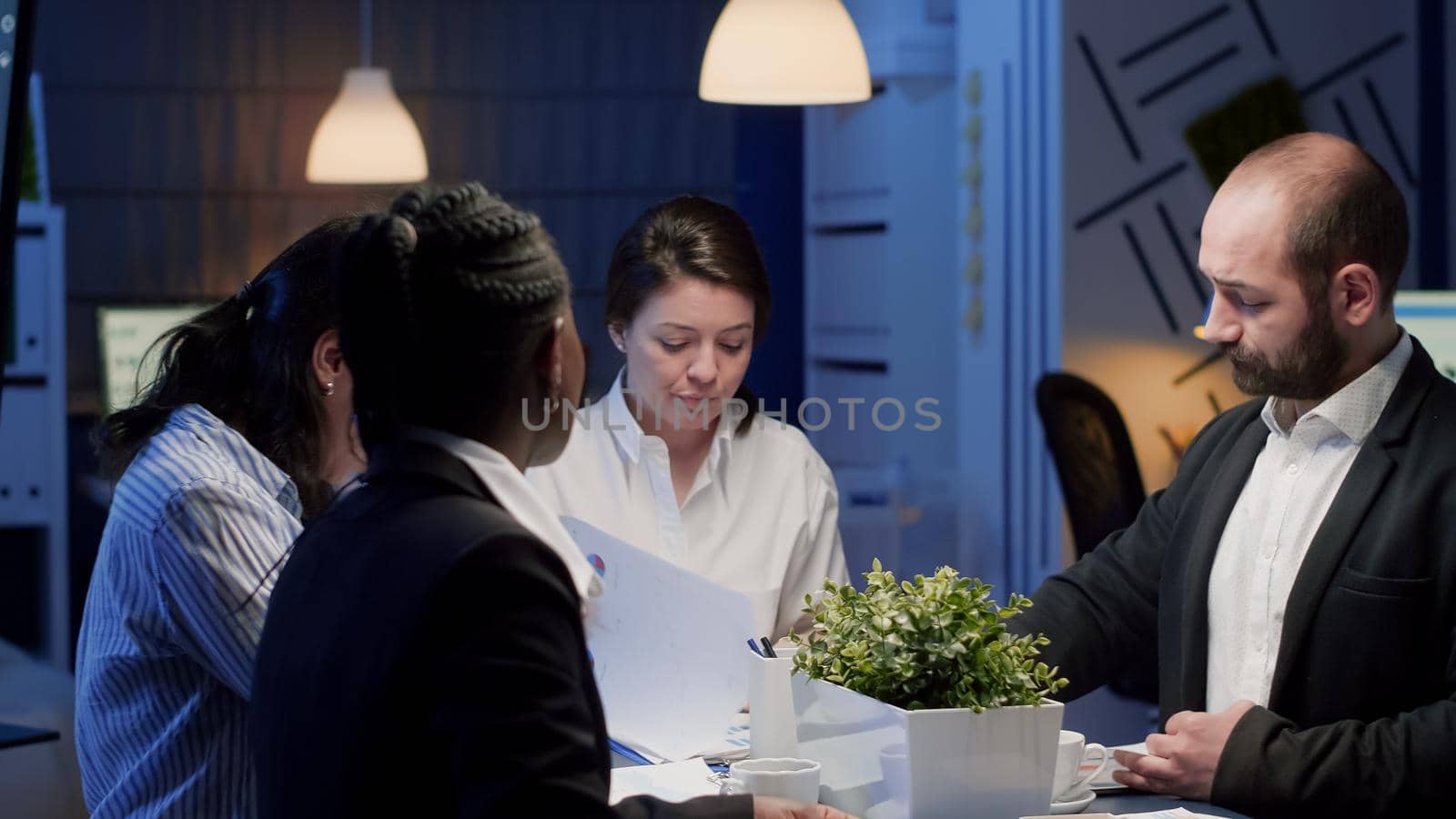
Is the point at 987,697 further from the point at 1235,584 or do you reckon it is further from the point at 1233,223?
the point at 1233,223

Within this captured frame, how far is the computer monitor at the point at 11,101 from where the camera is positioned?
2.03 meters

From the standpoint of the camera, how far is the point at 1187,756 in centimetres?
172

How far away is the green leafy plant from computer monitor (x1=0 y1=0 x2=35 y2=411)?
1178 mm

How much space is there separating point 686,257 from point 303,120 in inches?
158

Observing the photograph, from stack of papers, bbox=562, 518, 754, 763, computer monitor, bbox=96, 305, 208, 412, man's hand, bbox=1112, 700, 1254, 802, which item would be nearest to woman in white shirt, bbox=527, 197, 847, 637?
stack of papers, bbox=562, 518, 754, 763

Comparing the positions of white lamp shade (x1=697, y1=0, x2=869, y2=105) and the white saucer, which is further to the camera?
white lamp shade (x1=697, y1=0, x2=869, y2=105)

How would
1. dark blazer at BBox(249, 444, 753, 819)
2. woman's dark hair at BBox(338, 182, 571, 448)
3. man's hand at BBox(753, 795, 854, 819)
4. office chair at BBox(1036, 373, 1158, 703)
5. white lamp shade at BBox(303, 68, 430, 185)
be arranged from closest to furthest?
dark blazer at BBox(249, 444, 753, 819) → woman's dark hair at BBox(338, 182, 571, 448) → man's hand at BBox(753, 795, 854, 819) → office chair at BBox(1036, 373, 1158, 703) → white lamp shade at BBox(303, 68, 430, 185)

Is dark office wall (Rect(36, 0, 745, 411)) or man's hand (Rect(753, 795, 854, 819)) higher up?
dark office wall (Rect(36, 0, 745, 411))

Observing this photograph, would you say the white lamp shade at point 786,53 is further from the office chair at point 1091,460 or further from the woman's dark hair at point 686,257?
the office chair at point 1091,460

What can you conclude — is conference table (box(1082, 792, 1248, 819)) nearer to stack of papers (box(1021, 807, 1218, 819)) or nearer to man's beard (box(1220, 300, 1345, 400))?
stack of papers (box(1021, 807, 1218, 819))

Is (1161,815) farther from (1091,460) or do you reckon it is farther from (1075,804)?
(1091,460)

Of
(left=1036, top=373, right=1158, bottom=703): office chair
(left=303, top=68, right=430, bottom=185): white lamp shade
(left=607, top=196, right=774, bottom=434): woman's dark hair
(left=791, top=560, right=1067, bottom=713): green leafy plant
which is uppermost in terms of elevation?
(left=303, top=68, right=430, bottom=185): white lamp shade

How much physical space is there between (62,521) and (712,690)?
3.75m

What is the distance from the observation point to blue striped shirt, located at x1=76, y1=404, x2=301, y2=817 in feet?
5.58
